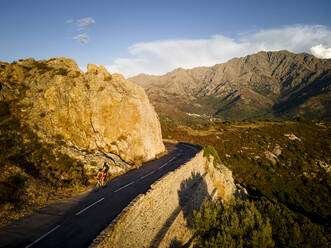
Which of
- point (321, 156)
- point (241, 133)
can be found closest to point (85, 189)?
point (241, 133)

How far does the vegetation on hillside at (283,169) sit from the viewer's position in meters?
26.9

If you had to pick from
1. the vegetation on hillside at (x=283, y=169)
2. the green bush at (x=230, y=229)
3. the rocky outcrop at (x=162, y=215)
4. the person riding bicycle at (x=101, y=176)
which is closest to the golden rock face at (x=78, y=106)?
the person riding bicycle at (x=101, y=176)

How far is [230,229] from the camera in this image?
46.2 feet

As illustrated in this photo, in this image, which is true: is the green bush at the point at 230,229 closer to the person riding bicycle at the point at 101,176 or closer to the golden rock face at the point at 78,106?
the person riding bicycle at the point at 101,176

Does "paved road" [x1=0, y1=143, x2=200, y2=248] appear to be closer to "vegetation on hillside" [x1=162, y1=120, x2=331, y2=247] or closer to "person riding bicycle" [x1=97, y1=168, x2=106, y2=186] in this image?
"person riding bicycle" [x1=97, y1=168, x2=106, y2=186]

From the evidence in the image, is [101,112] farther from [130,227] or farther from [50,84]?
[130,227]

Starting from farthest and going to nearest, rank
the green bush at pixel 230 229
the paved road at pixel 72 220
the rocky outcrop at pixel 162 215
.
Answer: the green bush at pixel 230 229
the rocky outcrop at pixel 162 215
the paved road at pixel 72 220

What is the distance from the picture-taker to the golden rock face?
21922 mm

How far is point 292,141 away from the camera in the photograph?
205ft

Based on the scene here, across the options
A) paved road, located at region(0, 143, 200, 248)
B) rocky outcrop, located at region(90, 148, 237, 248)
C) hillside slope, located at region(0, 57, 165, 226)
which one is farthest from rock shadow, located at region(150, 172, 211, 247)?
hillside slope, located at region(0, 57, 165, 226)

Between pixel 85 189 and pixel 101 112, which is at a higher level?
pixel 101 112

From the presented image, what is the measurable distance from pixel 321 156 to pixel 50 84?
235 feet

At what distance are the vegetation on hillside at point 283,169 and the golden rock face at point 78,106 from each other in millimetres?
21680

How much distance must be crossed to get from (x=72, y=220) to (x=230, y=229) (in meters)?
11.5
